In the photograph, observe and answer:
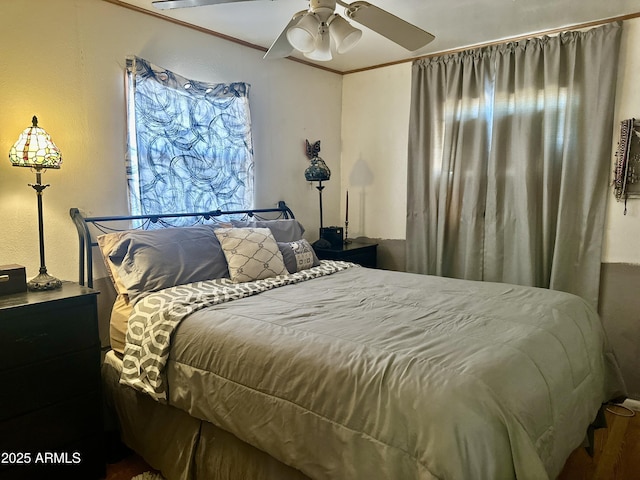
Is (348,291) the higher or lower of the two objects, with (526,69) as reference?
lower

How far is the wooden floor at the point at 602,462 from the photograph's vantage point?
2061mm

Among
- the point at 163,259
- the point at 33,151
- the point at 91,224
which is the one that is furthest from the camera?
the point at 91,224

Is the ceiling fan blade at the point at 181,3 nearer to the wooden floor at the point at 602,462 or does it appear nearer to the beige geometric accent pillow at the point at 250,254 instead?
the beige geometric accent pillow at the point at 250,254

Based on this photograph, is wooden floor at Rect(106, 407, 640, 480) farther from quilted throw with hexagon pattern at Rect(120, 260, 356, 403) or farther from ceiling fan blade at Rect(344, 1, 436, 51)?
ceiling fan blade at Rect(344, 1, 436, 51)

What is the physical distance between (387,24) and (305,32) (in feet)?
1.29

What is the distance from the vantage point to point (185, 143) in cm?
284

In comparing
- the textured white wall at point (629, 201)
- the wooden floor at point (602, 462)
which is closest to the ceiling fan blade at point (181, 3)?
the wooden floor at point (602, 462)

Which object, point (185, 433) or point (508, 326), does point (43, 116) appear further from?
point (508, 326)

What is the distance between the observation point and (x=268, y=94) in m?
3.43

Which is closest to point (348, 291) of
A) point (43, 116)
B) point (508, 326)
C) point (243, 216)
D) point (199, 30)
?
point (508, 326)

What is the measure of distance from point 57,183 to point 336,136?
2501 mm

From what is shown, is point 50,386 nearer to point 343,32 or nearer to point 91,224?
point 91,224

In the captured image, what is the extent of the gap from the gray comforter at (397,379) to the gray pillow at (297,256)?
573 millimetres

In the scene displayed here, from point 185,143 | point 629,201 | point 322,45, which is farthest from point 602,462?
point 185,143
